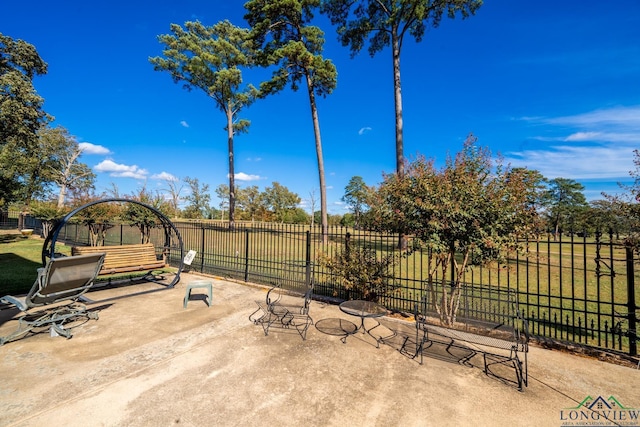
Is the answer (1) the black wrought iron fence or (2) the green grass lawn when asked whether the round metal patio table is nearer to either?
(1) the black wrought iron fence

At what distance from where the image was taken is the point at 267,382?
3068 millimetres

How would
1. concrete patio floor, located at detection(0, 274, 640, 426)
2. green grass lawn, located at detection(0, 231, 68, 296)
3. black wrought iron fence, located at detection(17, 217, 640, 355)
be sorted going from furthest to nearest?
green grass lawn, located at detection(0, 231, 68, 296)
black wrought iron fence, located at detection(17, 217, 640, 355)
concrete patio floor, located at detection(0, 274, 640, 426)

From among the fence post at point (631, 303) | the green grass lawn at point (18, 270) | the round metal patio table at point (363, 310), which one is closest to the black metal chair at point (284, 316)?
the round metal patio table at point (363, 310)

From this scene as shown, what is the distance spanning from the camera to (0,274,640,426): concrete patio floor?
2.56 m

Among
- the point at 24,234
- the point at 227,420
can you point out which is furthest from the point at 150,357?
the point at 24,234

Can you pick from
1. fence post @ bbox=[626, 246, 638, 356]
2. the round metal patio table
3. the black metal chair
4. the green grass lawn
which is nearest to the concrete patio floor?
the black metal chair

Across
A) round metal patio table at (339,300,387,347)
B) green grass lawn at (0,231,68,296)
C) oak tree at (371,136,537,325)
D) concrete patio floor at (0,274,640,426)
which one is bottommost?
concrete patio floor at (0,274,640,426)

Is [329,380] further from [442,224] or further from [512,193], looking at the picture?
[512,193]

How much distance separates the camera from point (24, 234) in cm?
1930

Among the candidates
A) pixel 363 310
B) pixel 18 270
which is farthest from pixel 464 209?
pixel 18 270

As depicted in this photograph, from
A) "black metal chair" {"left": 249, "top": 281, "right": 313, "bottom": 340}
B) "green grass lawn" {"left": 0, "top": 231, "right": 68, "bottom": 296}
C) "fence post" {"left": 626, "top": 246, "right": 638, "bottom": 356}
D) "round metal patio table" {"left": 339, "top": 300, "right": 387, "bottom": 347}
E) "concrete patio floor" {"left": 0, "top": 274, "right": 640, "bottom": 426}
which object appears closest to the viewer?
"concrete patio floor" {"left": 0, "top": 274, "right": 640, "bottom": 426}

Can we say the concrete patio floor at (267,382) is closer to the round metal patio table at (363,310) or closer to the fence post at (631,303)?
the round metal patio table at (363,310)

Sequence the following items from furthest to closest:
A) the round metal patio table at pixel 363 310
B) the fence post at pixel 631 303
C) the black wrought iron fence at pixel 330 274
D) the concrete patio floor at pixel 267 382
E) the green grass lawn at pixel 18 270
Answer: the green grass lawn at pixel 18 270
the black wrought iron fence at pixel 330 274
the round metal patio table at pixel 363 310
the fence post at pixel 631 303
the concrete patio floor at pixel 267 382

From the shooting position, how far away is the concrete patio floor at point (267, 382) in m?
2.56
